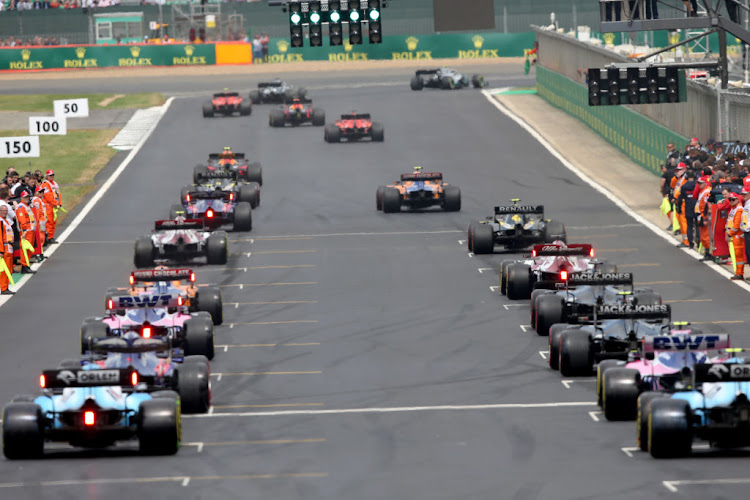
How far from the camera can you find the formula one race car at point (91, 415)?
2002 centimetres

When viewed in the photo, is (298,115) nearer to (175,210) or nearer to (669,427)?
(175,210)

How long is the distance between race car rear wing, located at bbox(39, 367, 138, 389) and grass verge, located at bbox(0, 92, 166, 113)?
182 ft

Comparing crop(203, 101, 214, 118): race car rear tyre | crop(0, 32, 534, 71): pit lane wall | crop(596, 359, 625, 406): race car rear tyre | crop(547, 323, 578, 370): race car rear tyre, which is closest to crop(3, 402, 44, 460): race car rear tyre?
crop(596, 359, 625, 406): race car rear tyre

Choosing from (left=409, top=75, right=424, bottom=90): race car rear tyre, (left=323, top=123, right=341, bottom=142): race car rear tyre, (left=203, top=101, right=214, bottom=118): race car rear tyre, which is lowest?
(left=323, top=123, right=341, bottom=142): race car rear tyre

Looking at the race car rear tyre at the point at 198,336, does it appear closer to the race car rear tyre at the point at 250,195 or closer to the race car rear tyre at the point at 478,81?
the race car rear tyre at the point at 250,195

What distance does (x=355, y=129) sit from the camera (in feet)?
206

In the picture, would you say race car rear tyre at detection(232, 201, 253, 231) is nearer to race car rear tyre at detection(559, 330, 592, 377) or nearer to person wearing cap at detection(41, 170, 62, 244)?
person wearing cap at detection(41, 170, 62, 244)

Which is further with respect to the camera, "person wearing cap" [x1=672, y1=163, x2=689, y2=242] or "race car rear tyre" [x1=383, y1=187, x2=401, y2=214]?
"race car rear tyre" [x1=383, y1=187, x2=401, y2=214]

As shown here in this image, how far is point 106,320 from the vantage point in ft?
88.0

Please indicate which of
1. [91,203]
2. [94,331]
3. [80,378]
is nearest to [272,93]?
[91,203]

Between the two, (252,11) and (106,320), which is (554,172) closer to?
(106,320)

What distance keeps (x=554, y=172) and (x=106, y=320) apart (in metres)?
29.6

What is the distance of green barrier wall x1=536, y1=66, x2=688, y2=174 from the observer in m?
51.6

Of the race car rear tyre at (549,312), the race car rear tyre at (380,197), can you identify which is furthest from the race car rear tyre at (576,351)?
the race car rear tyre at (380,197)
